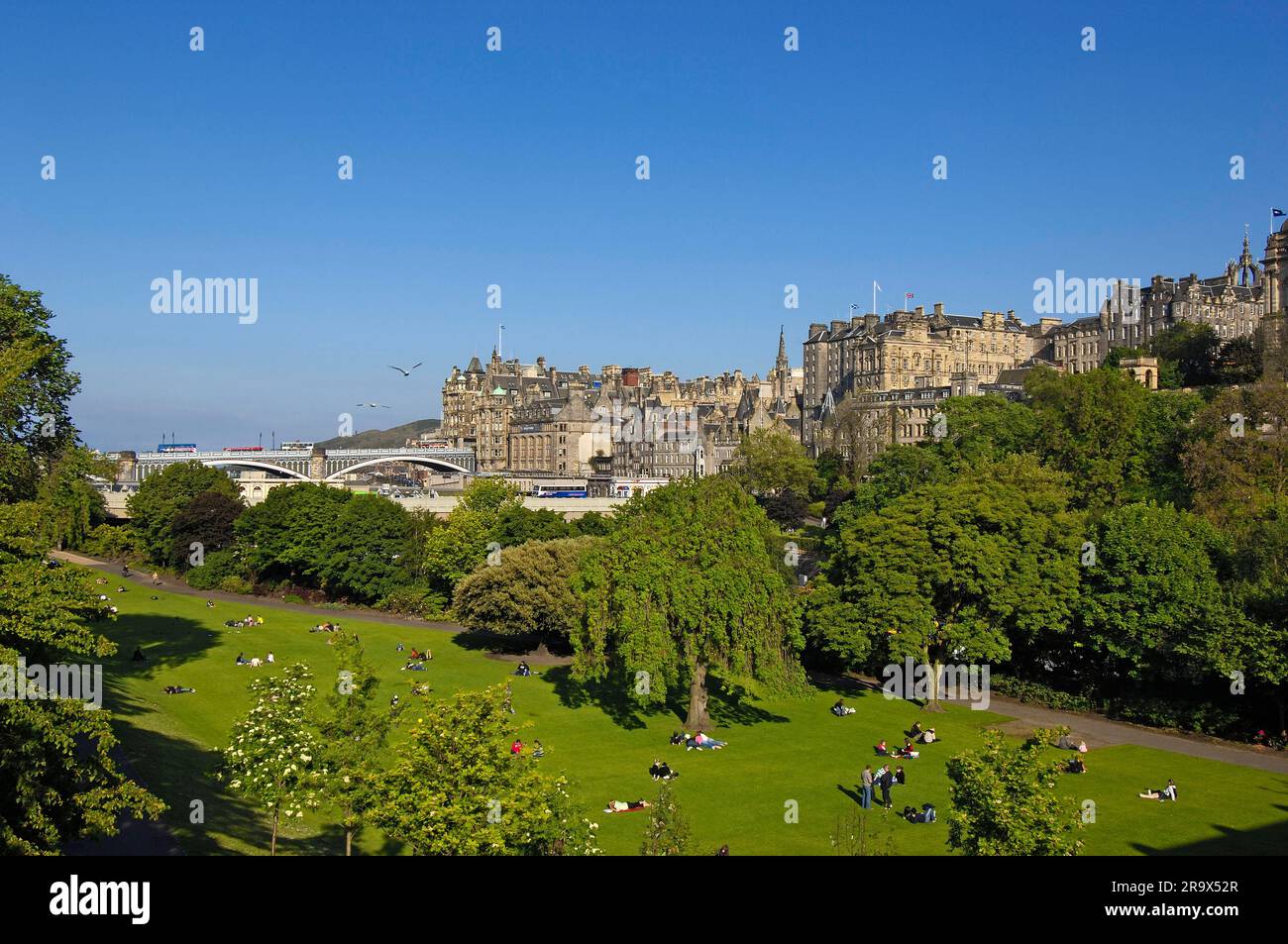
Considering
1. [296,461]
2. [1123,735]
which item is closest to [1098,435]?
[1123,735]

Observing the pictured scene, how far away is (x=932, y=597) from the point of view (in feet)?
160

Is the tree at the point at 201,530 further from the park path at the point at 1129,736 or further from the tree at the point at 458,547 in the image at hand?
the park path at the point at 1129,736

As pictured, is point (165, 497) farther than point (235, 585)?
Yes

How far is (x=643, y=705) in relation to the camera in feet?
151

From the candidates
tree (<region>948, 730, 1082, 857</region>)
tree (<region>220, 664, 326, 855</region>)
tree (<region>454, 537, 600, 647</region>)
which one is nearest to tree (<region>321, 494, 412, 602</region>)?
tree (<region>454, 537, 600, 647</region>)

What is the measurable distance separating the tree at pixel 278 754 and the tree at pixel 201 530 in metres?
64.5

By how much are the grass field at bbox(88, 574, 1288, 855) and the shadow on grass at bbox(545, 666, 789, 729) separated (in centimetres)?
13

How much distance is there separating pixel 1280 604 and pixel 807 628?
17.3 meters

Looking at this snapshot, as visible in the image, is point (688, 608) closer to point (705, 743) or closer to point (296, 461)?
point (705, 743)

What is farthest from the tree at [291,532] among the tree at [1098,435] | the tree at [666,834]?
the tree at [666,834]

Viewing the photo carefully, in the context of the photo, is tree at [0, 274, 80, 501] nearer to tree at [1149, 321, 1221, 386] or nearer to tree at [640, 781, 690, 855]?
tree at [640, 781, 690, 855]

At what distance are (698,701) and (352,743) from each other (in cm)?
1952
